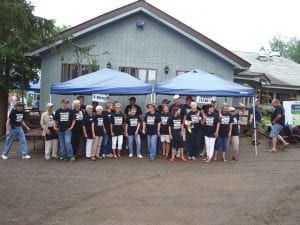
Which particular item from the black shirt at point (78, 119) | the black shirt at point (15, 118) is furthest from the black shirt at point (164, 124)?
the black shirt at point (15, 118)

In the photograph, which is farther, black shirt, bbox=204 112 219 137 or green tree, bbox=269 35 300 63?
green tree, bbox=269 35 300 63

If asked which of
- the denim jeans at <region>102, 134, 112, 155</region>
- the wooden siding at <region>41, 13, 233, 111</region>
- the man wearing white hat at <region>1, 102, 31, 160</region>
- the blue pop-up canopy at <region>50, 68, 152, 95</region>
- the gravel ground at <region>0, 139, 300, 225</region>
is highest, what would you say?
the wooden siding at <region>41, 13, 233, 111</region>

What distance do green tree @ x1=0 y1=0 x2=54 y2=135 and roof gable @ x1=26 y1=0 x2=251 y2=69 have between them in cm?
96

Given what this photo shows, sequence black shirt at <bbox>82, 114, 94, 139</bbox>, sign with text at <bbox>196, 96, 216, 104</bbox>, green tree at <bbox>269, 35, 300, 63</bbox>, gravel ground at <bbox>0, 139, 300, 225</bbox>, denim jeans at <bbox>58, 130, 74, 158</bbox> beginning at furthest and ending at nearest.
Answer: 1. green tree at <bbox>269, 35, 300, 63</bbox>
2. sign with text at <bbox>196, 96, 216, 104</bbox>
3. black shirt at <bbox>82, 114, 94, 139</bbox>
4. denim jeans at <bbox>58, 130, 74, 158</bbox>
5. gravel ground at <bbox>0, 139, 300, 225</bbox>

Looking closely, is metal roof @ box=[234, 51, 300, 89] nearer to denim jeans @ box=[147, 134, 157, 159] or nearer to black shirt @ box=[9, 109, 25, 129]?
denim jeans @ box=[147, 134, 157, 159]

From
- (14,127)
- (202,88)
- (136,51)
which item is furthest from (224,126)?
(136,51)

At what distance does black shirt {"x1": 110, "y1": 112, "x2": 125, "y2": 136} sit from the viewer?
1312 cm

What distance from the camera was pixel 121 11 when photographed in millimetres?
17047

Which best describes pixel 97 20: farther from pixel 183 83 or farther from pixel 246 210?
pixel 246 210

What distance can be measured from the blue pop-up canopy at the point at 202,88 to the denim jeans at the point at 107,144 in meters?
2.17

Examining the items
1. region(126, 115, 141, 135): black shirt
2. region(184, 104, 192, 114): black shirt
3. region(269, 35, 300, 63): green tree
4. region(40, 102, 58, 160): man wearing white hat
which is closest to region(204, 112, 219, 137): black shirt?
region(184, 104, 192, 114): black shirt

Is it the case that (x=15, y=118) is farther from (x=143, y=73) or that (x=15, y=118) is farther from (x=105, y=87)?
(x=143, y=73)

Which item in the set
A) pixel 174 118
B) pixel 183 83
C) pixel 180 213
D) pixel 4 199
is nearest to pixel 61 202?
pixel 4 199

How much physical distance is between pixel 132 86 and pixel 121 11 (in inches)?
173
